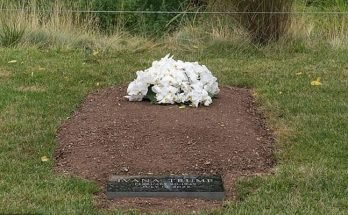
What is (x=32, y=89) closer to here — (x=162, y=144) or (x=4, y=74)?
(x=4, y=74)

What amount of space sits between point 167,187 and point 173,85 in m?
1.87

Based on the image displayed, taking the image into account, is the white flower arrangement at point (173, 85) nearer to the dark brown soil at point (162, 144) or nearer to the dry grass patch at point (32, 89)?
the dark brown soil at point (162, 144)

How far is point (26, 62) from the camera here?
9039mm

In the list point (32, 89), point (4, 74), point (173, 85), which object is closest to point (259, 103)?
point (173, 85)

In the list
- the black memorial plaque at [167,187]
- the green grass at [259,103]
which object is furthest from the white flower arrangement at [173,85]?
the black memorial plaque at [167,187]

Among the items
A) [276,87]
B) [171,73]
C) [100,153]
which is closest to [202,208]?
[100,153]

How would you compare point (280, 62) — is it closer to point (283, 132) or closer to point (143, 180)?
point (283, 132)

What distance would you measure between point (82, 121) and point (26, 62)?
307 cm

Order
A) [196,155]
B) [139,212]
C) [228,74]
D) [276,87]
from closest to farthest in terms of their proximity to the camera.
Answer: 1. [139,212]
2. [196,155]
3. [276,87]
4. [228,74]

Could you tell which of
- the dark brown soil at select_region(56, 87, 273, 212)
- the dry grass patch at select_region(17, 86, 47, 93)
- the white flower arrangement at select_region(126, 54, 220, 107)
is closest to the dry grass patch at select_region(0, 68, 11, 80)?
the dry grass patch at select_region(17, 86, 47, 93)

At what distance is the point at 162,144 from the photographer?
18.2 ft

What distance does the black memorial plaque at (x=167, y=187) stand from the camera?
4738 millimetres

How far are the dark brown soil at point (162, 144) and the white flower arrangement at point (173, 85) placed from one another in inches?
3.6

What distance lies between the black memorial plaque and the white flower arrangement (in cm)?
160
